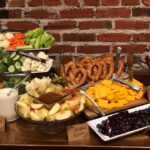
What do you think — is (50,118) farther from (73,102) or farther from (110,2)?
(110,2)

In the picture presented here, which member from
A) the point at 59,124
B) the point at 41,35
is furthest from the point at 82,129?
→ the point at 41,35

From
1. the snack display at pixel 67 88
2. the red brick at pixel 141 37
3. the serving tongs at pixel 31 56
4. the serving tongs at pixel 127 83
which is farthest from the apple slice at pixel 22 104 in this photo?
the red brick at pixel 141 37

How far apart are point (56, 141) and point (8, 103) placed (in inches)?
9.6

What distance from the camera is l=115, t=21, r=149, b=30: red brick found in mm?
2178

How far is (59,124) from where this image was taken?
4.61ft

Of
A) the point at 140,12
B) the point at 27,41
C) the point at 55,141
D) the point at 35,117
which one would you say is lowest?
the point at 55,141

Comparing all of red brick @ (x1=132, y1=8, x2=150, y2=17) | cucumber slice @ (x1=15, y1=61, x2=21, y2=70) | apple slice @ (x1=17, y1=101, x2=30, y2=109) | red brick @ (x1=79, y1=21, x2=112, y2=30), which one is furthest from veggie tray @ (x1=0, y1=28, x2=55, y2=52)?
red brick @ (x1=132, y1=8, x2=150, y2=17)

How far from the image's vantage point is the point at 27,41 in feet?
6.38

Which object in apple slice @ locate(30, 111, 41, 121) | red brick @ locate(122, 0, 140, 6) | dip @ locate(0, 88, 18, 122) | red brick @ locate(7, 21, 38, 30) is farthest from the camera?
red brick @ locate(7, 21, 38, 30)

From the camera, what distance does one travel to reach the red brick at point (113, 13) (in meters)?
2.17

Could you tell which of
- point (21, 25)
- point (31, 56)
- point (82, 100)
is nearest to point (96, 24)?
point (21, 25)

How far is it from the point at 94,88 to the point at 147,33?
707 millimetres

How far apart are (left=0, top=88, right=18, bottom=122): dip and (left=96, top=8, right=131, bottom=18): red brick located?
34.2 inches

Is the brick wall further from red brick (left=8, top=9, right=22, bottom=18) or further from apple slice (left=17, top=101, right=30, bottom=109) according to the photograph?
apple slice (left=17, top=101, right=30, bottom=109)
